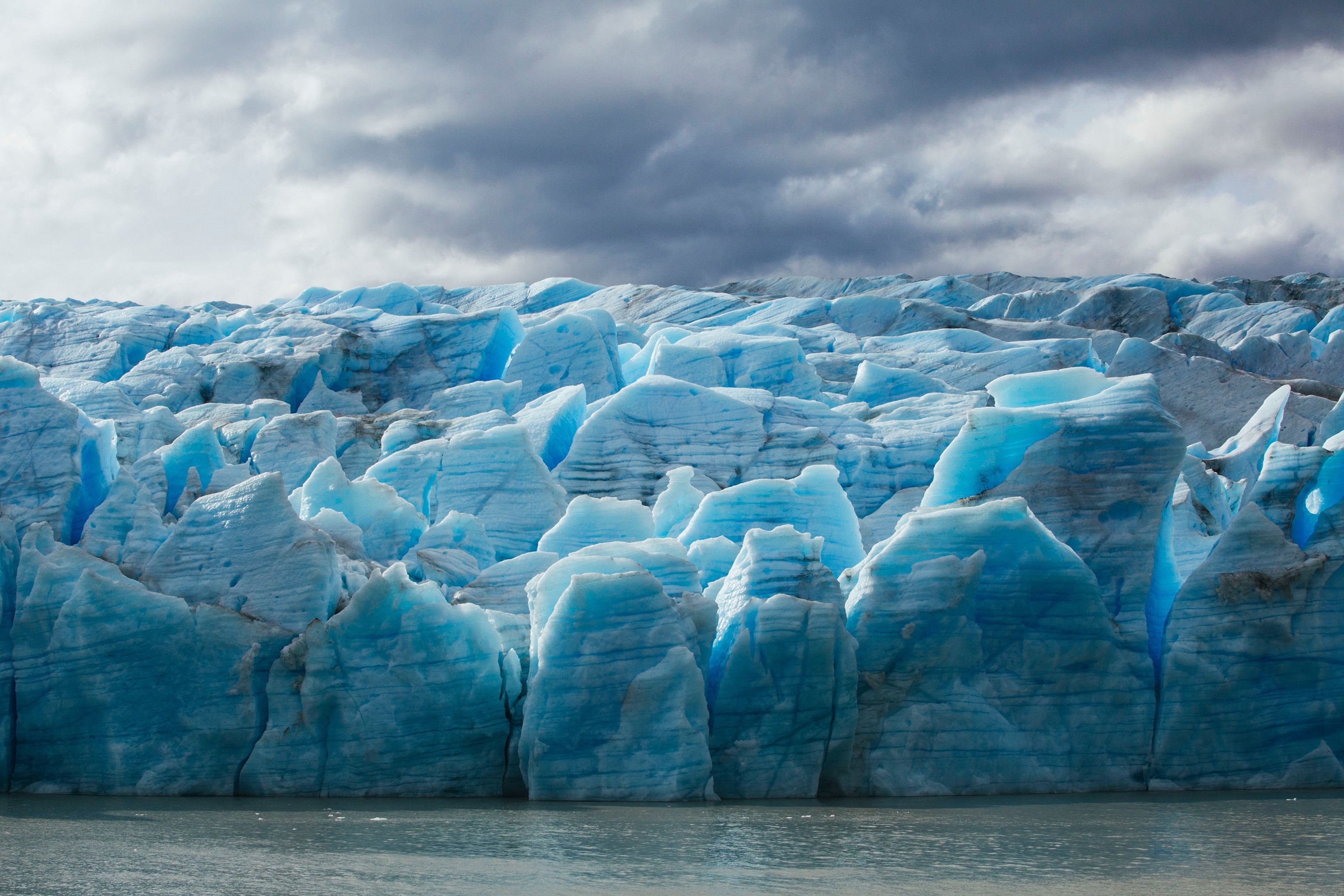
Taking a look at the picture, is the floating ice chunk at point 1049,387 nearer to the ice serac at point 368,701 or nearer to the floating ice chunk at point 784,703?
the floating ice chunk at point 784,703

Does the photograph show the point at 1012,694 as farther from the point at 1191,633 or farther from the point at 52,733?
the point at 52,733

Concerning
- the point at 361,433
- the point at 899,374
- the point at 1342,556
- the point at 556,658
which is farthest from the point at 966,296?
the point at 556,658

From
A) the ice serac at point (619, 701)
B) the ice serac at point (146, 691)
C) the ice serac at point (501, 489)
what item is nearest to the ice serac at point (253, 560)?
the ice serac at point (146, 691)

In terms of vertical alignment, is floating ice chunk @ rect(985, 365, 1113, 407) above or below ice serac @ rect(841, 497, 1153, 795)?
above

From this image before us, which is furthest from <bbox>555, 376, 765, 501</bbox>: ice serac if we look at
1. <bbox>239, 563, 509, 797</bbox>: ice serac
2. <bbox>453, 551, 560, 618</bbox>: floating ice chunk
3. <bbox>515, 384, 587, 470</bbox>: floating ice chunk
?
<bbox>239, 563, 509, 797</bbox>: ice serac

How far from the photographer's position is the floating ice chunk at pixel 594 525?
42.8ft

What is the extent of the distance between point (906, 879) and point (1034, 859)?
1.04 meters

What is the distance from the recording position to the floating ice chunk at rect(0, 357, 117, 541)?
12.8 m

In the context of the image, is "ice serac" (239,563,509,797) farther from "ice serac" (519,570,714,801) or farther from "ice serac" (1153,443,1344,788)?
"ice serac" (1153,443,1344,788)

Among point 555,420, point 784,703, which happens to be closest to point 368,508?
point 555,420

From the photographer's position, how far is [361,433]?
61.4 ft

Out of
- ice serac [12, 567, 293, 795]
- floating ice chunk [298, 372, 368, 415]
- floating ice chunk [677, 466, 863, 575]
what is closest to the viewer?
ice serac [12, 567, 293, 795]

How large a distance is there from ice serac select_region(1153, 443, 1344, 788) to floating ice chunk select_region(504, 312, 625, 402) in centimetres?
1188

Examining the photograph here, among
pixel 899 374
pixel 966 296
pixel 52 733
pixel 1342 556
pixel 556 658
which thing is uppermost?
pixel 966 296
